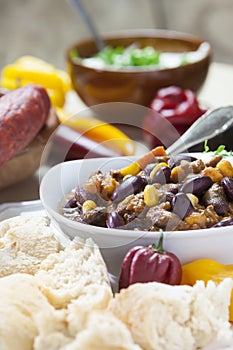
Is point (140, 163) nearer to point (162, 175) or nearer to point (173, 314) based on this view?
point (162, 175)

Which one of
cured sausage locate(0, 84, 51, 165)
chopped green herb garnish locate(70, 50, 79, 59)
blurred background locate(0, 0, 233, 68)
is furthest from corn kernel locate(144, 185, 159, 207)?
blurred background locate(0, 0, 233, 68)

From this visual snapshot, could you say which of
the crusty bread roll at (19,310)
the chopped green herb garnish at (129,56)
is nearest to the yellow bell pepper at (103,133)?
the chopped green herb garnish at (129,56)

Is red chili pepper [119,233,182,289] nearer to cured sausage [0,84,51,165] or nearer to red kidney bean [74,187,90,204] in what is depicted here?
red kidney bean [74,187,90,204]

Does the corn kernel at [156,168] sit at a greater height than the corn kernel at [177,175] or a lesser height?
greater

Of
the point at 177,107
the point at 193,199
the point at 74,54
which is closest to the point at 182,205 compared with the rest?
the point at 193,199

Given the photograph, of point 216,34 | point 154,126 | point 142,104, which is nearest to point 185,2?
point 216,34

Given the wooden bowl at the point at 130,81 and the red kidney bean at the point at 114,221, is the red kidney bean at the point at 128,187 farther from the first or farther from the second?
the wooden bowl at the point at 130,81

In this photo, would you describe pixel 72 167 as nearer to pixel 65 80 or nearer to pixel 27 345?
pixel 27 345
